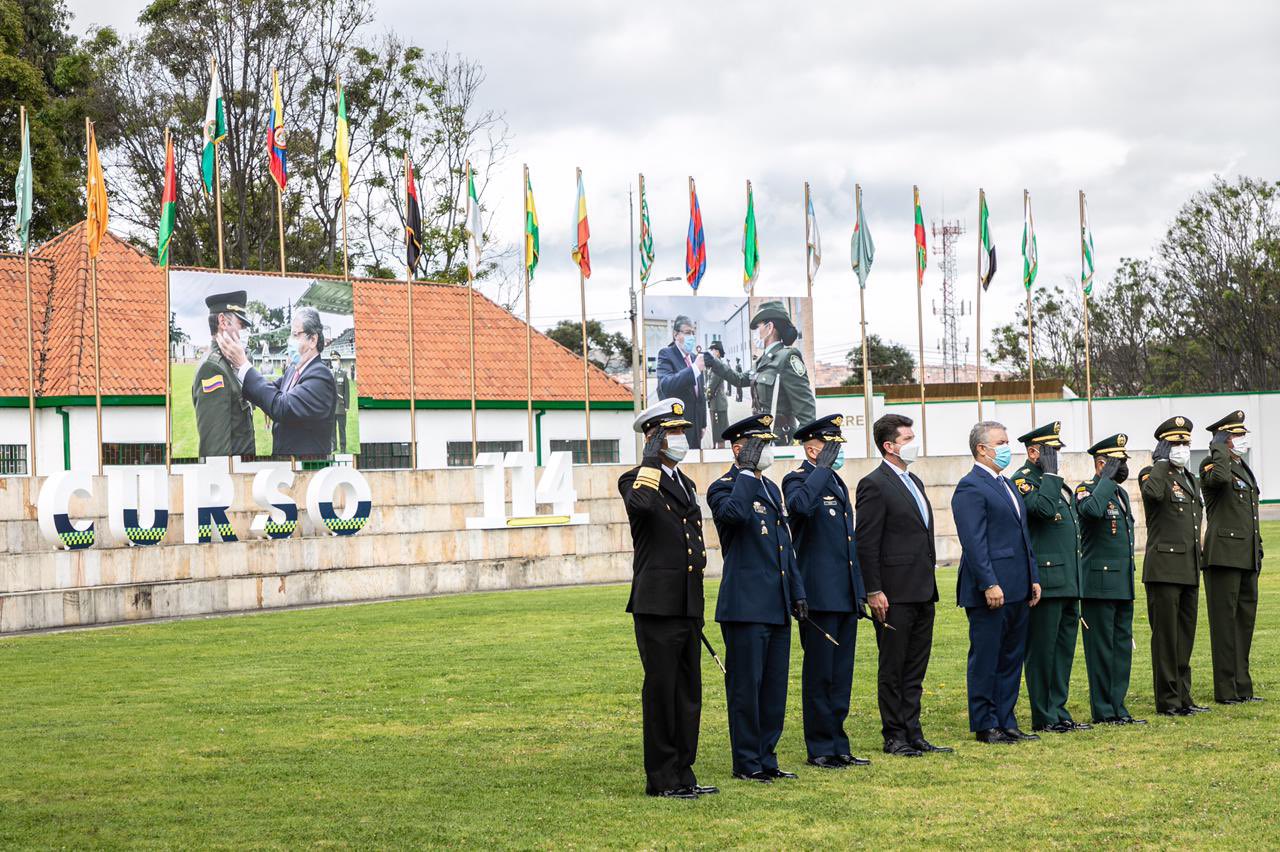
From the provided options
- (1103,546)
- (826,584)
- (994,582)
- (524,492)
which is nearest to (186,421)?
(524,492)

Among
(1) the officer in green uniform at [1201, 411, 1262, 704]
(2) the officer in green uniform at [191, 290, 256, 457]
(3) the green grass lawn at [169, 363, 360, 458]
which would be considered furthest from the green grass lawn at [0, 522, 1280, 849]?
(2) the officer in green uniform at [191, 290, 256, 457]

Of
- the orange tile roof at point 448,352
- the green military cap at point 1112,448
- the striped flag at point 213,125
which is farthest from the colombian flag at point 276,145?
the green military cap at point 1112,448

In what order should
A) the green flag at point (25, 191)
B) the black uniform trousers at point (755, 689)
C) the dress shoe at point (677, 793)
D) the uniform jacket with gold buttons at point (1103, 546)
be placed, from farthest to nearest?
the green flag at point (25, 191) → the uniform jacket with gold buttons at point (1103, 546) → the black uniform trousers at point (755, 689) → the dress shoe at point (677, 793)

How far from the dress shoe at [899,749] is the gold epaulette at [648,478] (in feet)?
7.21

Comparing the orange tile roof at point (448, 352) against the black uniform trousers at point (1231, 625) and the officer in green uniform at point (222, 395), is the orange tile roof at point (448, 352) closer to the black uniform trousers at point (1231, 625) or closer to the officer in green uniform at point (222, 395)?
the officer in green uniform at point (222, 395)

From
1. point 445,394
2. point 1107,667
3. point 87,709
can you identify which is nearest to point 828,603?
point 1107,667

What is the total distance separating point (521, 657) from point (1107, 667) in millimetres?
5515

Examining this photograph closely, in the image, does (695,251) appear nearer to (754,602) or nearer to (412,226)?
(412,226)

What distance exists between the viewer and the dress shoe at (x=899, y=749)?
7.96m

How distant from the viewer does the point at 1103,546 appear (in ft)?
30.1

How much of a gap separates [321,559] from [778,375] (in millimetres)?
14929

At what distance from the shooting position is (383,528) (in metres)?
20.8

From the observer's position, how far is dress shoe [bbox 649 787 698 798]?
6.95 meters

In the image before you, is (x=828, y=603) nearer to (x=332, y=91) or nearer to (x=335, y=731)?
(x=335, y=731)
